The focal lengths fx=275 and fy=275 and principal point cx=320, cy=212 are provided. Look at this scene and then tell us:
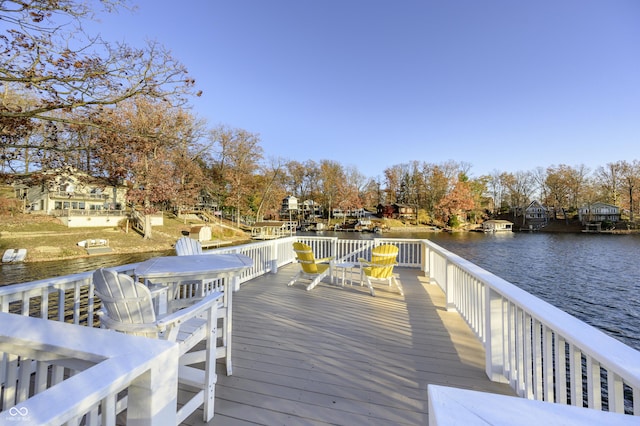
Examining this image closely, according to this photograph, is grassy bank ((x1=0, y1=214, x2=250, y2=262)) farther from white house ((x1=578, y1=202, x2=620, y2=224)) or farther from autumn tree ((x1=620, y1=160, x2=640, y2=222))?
autumn tree ((x1=620, y1=160, x2=640, y2=222))

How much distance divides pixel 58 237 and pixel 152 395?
21892 mm

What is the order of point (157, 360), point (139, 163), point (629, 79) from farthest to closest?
point (139, 163) → point (629, 79) → point (157, 360)

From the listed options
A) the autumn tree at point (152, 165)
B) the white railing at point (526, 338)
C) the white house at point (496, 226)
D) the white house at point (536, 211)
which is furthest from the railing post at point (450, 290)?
the white house at point (536, 211)

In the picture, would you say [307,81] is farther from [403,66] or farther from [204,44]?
[204,44]

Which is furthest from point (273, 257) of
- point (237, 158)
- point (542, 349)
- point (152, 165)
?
point (237, 158)

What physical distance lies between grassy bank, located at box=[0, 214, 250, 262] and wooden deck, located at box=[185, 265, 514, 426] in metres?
16.9

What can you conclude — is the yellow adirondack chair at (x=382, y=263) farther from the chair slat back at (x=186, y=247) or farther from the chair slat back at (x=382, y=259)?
the chair slat back at (x=186, y=247)

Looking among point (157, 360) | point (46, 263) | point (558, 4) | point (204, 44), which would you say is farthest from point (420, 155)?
point (157, 360)

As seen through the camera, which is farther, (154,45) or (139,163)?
(139,163)

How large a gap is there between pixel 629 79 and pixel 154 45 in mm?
19590

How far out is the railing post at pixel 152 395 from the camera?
29.5 inches

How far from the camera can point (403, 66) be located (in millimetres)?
14625

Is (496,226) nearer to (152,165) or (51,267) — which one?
(152,165)

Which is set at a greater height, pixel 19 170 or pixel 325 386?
pixel 19 170
